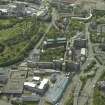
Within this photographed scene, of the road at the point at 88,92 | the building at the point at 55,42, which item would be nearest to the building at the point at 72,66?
the road at the point at 88,92

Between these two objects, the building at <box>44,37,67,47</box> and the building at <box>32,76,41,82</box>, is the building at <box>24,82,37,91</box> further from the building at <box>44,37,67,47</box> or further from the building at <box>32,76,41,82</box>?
the building at <box>44,37,67,47</box>

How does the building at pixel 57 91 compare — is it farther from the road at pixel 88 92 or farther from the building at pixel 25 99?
the road at pixel 88 92

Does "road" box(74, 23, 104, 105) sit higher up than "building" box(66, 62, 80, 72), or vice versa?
"building" box(66, 62, 80, 72)

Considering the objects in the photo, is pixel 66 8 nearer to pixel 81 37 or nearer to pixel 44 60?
pixel 81 37

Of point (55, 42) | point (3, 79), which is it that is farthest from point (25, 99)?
point (55, 42)

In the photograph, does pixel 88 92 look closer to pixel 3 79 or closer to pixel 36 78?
pixel 36 78

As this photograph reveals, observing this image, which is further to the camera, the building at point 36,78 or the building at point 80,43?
the building at point 80,43

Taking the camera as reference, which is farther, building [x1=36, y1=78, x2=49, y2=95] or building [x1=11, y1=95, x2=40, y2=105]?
building [x1=36, y1=78, x2=49, y2=95]

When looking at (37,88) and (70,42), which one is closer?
(37,88)

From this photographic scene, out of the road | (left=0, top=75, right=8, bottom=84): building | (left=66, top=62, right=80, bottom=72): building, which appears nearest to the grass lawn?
(left=66, top=62, right=80, bottom=72): building

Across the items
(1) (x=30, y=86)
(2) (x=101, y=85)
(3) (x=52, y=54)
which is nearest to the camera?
(2) (x=101, y=85)

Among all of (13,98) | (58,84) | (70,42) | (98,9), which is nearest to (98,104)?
(58,84)
